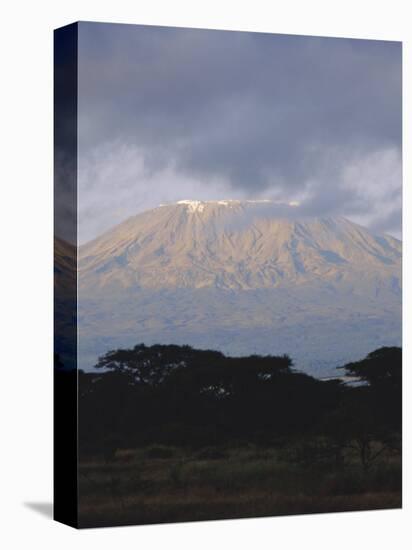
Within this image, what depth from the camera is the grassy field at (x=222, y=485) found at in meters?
18.1

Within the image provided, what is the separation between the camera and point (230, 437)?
1864 centimetres

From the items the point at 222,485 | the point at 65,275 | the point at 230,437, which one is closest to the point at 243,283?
the point at 230,437

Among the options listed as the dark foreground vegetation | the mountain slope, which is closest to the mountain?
the mountain slope

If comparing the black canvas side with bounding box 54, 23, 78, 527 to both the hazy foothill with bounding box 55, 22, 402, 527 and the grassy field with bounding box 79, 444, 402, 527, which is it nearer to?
the hazy foothill with bounding box 55, 22, 402, 527

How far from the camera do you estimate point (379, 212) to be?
773 inches

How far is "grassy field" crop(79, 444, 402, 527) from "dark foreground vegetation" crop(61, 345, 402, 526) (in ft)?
0.03

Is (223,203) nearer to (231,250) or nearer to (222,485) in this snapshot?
(231,250)

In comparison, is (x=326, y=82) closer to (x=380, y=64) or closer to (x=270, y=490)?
(x=380, y=64)

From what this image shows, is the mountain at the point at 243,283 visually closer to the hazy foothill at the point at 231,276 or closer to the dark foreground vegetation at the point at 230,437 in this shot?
the hazy foothill at the point at 231,276

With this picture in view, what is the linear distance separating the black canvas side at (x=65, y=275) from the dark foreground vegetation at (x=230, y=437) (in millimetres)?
236

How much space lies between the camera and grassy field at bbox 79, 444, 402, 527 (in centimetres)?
1808

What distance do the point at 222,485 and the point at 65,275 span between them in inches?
109

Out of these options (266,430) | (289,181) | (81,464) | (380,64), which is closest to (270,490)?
(266,430)

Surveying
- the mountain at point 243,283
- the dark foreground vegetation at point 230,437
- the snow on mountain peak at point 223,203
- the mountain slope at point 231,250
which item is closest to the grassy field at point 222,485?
the dark foreground vegetation at point 230,437
